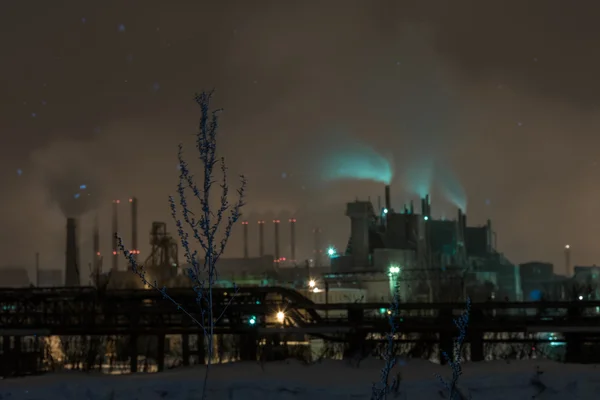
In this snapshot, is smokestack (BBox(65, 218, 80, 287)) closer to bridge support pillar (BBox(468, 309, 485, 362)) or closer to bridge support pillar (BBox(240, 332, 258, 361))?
bridge support pillar (BBox(240, 332, 258, 361))

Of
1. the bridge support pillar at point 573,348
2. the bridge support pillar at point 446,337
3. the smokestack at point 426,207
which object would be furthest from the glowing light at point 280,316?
the smokestack at point 426,207

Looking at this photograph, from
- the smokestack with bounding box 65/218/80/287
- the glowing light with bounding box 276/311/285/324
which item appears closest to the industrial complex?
the smokestack with bounding box 65/218/80/287

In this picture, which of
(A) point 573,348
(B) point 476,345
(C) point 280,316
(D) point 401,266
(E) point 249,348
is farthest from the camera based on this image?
(D) point 401,266

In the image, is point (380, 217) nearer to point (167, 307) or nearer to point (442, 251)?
point (442, 251)

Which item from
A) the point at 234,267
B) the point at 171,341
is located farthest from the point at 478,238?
the point at 171,341

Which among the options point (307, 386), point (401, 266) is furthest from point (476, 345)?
point (401, 266)

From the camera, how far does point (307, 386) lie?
558 inches

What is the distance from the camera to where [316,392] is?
14.1 m

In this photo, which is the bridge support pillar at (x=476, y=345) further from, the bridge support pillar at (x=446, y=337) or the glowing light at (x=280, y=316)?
the glowing light at (x=280, y=316)

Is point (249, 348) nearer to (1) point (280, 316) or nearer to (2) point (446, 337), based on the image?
(1) point (280, 316)

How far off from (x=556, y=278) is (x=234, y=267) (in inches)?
2342

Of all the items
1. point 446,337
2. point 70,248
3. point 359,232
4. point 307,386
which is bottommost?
point 307,386

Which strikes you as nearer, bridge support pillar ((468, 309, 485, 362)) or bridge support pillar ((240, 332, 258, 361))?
bridge support pillar ((468, 309, 485, 362))

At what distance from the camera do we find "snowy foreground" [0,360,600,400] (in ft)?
45.3
